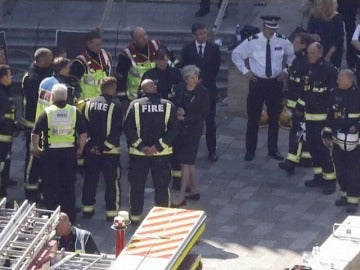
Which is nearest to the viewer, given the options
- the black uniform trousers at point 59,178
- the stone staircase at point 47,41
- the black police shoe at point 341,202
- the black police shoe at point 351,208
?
the black uniform trousers at point 59,178

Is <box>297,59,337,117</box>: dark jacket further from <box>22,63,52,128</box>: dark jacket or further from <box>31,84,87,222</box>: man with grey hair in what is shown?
<box>22,63,52,128</box>: dark jacket

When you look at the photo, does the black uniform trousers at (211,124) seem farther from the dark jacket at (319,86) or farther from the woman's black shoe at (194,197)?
the dark jacket at (319,86)

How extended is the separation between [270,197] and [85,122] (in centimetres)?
264

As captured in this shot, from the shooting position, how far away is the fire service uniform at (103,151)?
1570 cm

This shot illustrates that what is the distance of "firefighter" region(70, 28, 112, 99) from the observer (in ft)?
56.4

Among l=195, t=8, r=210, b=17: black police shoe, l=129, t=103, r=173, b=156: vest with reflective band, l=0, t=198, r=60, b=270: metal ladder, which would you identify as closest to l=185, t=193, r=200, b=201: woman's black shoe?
l=129, t=103, r=173, b=156: vest with reflective band

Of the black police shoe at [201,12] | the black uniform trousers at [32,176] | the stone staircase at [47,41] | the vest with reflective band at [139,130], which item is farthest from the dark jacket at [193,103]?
the black police shoe at [201,12]

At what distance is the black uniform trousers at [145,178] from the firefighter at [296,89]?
7.03 feet

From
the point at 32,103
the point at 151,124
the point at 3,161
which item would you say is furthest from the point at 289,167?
the point at 3,161

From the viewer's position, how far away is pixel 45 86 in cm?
1595

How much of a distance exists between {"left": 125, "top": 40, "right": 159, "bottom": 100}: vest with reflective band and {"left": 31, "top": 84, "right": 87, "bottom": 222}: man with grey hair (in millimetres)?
1958

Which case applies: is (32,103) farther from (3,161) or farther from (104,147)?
(104,147)

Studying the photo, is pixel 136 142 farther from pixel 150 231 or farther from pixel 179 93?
pixel 150 231

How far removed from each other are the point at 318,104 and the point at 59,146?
10.9ft
